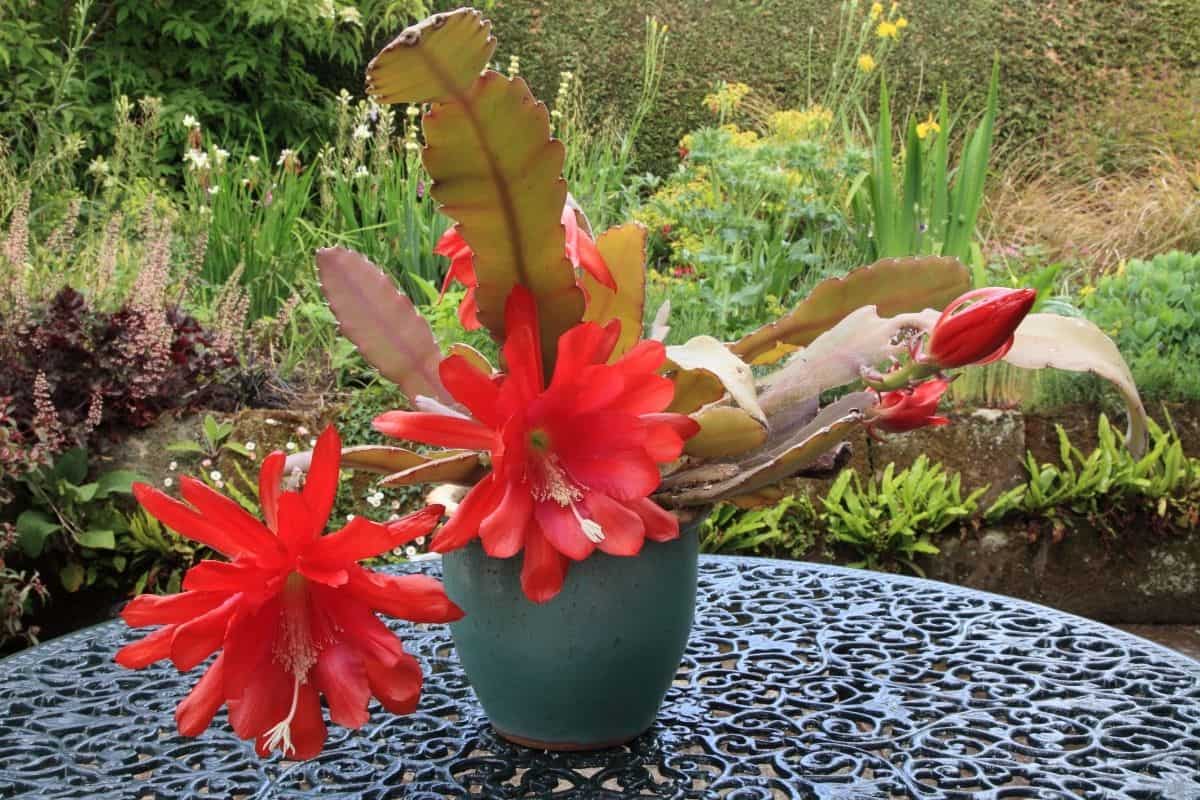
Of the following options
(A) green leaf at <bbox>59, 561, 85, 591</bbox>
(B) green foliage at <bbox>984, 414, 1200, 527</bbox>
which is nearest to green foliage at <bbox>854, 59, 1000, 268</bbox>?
(B) green foliage at <bbox>984, 414, 1200, 527</bbox>

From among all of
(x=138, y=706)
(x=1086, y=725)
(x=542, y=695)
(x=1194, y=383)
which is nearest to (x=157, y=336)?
(x=138, y=706)

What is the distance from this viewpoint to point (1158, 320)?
10.1 feet

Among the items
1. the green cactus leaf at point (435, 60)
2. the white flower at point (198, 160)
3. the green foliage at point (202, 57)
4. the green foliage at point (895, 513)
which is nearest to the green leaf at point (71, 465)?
the white flower at point (198, 160)

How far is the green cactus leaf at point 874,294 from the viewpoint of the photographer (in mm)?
804

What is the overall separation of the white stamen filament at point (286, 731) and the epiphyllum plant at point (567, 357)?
135 mm

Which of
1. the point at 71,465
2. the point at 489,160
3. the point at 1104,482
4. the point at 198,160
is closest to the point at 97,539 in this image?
the point at 71,465

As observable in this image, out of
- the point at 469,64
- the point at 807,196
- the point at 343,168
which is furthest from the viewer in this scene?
the point at 343,168

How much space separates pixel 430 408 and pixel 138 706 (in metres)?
0.55

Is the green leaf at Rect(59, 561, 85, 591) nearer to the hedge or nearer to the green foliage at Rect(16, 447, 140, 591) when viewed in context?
the green foliage at Rect(16, 447, 140, 591)

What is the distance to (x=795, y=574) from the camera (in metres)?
1.52

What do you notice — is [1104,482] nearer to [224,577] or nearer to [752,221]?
[752,221]

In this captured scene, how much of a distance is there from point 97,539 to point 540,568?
80.2 inches

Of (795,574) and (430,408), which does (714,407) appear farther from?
(795,574)

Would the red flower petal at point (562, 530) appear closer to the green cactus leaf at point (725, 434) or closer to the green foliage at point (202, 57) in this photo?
the green cactus leaf at point (725, 434)
